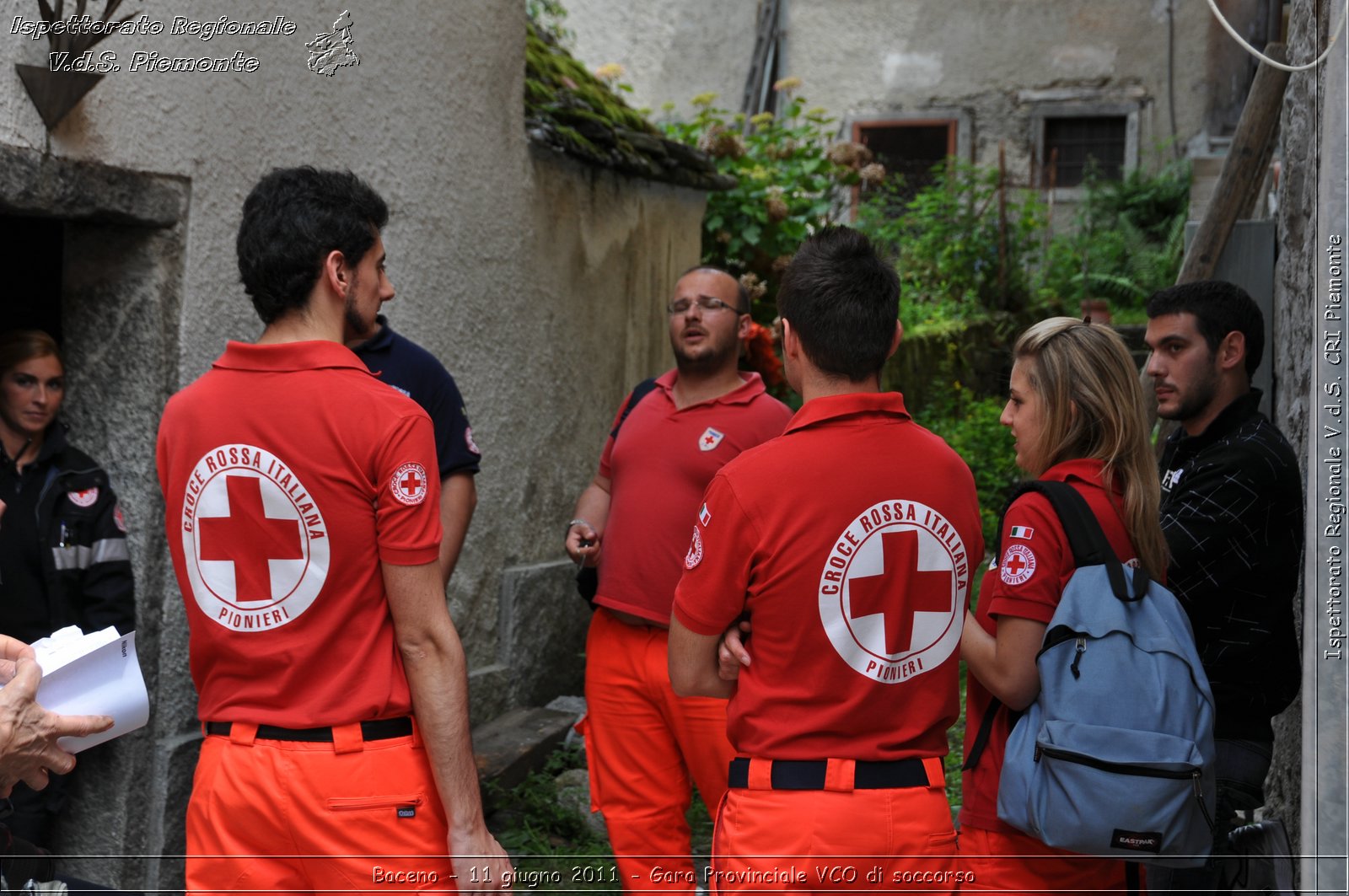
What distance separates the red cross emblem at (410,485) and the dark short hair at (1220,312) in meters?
2.07

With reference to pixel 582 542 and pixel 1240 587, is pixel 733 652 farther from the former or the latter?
pixel 582 542

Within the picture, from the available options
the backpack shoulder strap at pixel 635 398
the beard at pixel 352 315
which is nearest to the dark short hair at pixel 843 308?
the beard at pixel 352 315

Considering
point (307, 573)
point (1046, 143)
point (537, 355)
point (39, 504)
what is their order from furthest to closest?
point (1046, 143)
point (537, 355)
point (39, 504)
point (307, 573)

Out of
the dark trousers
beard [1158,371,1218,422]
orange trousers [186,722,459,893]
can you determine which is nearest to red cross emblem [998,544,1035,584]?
the dark trousers

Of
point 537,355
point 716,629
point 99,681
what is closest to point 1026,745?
point 716,629

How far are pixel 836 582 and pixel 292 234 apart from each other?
1.32 metres

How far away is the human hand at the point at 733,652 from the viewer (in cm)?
243

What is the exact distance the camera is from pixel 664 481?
157 inches

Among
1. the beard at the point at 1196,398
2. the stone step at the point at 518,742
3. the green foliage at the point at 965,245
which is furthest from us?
the green foliage at the point at 965,245

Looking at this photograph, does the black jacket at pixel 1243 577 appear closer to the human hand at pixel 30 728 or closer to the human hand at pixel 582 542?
the human hand at pixel 582 542

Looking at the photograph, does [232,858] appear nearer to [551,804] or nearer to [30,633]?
[30,633]

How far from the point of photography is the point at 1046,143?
14422 mm

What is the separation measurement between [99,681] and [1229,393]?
108 inches

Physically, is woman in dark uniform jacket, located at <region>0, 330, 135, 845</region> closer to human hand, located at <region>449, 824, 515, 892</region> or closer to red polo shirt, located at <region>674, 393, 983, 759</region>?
human hand, located at <region>449, 824, 515, 892</region>
